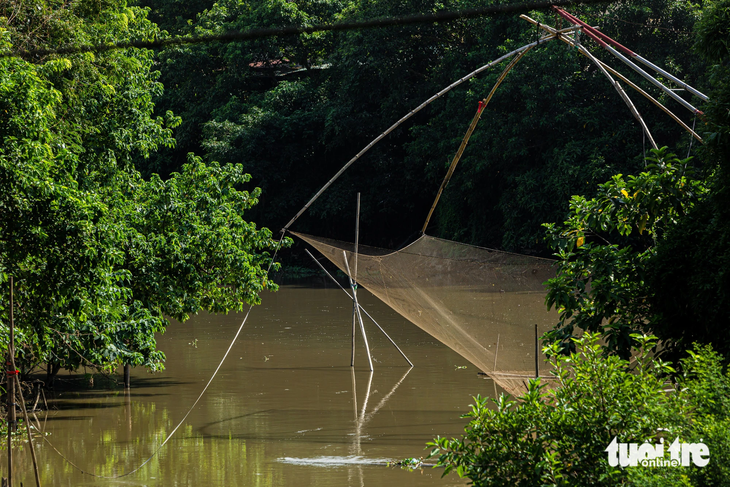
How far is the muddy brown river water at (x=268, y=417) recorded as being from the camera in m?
6.56

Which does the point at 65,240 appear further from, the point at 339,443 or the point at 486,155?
the point at 486,155

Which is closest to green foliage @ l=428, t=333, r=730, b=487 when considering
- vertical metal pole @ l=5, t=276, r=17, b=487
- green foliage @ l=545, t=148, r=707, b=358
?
green foliage @ l=545, t=148, r=707, b=358

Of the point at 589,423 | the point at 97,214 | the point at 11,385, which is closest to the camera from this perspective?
the point at 589,423

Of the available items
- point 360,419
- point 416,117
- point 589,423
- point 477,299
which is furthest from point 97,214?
point 416,117

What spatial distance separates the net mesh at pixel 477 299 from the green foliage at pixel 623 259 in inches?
58.8

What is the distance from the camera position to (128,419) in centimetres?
834

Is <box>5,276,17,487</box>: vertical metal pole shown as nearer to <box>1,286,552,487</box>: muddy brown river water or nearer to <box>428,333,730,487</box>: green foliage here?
<box>1,286,552,487</box>: muddy brown river water

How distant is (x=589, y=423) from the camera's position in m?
3.42

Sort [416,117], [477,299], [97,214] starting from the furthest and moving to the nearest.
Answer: [416,117], [477,299], [97,214]

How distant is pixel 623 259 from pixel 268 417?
14.5 feet

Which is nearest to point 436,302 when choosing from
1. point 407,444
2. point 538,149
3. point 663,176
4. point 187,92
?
point 407,444

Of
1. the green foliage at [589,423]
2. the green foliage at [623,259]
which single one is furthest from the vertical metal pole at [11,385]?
the green foliage at [623,259]

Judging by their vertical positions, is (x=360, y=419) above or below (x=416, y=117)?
below

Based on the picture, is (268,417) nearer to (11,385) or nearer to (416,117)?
(11,385)
